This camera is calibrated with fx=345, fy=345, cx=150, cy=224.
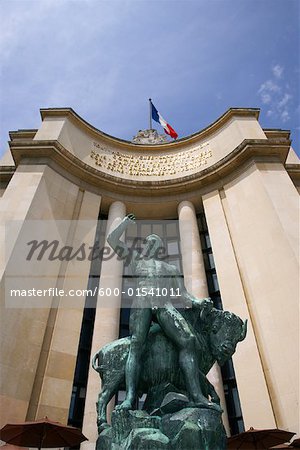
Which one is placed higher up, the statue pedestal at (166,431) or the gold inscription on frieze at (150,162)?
the gold inscription on frieze at (150,162)

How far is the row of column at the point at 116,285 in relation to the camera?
13.2 m

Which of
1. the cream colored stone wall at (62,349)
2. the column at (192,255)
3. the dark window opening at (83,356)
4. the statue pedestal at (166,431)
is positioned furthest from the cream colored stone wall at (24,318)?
the statue pedestal at (166,431)

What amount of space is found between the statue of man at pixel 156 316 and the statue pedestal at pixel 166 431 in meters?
0.22

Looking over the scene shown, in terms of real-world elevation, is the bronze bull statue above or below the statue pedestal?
above

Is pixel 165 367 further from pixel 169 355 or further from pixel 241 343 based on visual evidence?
pixel 241 343

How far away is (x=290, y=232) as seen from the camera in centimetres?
1572

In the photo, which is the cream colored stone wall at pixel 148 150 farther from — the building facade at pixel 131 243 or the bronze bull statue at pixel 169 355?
the bronze bull statue at pixel 169 355

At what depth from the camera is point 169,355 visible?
5.70 m

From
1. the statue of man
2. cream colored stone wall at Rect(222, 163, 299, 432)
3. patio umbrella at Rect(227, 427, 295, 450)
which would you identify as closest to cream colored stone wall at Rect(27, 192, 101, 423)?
patio umbrella at Rect(227, 427, 295, 450)

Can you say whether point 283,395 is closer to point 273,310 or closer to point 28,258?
point 273,310

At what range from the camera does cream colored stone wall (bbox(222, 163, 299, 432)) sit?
489 inches

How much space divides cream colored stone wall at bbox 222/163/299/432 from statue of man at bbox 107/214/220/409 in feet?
27.5

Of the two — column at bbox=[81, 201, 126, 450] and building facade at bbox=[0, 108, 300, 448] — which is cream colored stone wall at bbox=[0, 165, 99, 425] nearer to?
building facade at bbox=[0, 108, 300, 448]

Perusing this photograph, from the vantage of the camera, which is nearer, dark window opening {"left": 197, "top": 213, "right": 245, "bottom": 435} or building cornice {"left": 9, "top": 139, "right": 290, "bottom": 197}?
dark window opening {"left": 197, "top": 213, "right": 245, "bottom": 435}
